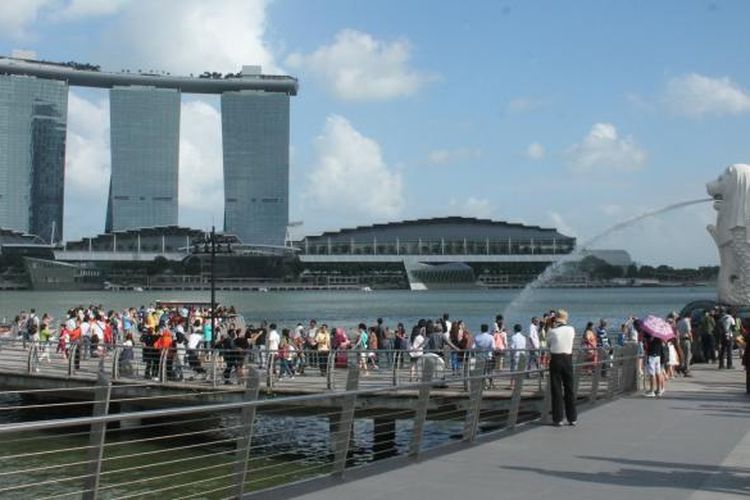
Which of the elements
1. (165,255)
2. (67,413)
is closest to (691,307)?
(67,413)

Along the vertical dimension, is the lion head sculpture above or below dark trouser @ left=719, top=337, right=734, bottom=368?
above

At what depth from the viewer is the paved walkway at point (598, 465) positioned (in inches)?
320

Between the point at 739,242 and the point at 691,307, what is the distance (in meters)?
3.45

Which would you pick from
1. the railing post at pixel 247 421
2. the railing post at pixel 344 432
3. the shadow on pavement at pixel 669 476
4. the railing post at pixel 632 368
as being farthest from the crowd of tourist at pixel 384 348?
the railing post at pixel 247 421

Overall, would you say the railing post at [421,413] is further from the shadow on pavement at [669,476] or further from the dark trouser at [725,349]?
the dark trouser at [725,349]

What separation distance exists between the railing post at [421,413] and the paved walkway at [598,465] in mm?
315

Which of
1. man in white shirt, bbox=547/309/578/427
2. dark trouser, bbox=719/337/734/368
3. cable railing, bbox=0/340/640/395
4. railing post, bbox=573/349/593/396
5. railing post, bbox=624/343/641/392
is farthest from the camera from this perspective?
dark trouser, bbox=719/337/734/368

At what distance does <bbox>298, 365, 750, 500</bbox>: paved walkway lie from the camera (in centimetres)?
812

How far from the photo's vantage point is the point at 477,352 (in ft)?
61.8

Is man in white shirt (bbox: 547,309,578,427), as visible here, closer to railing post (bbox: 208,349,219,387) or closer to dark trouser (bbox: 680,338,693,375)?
railing post (bbox: 208,349,219,387)

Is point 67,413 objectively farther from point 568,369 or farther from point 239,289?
point 239,289

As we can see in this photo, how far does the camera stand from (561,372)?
492 inches

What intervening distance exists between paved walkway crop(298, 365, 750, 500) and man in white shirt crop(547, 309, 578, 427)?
0.82ft

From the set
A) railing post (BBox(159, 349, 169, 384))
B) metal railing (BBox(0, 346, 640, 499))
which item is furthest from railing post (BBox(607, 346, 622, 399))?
railing post (BBox(159, 349, 169, 384))
